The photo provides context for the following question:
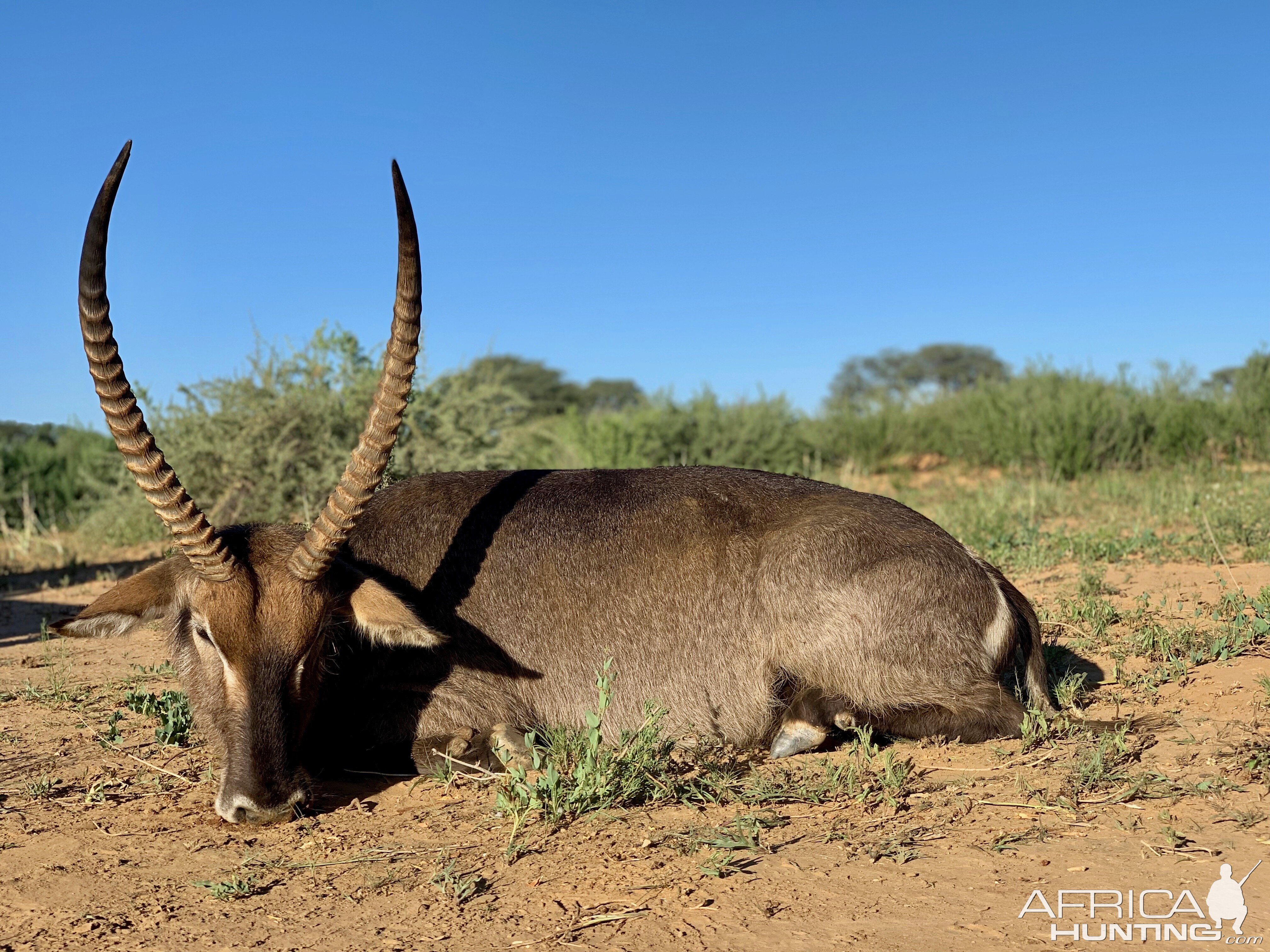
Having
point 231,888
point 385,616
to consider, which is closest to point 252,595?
point 385,616

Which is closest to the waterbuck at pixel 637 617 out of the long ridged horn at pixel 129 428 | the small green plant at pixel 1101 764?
the long ridged horn at pixel 129 428

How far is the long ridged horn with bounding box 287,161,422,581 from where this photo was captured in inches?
140

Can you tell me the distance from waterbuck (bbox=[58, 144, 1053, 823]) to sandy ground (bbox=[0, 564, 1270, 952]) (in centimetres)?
30

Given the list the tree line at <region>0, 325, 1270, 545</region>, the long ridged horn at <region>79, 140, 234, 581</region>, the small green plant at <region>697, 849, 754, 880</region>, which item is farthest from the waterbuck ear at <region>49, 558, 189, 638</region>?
the tree line at <region>0, 325, 1270, 545</region>

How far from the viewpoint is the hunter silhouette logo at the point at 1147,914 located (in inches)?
105

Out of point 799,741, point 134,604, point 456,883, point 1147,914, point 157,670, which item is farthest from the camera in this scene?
point 157,670

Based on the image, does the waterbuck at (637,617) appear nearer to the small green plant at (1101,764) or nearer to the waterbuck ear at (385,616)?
the waterbuck ear at (385,616)

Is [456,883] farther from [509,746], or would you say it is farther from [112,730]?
[112,730]

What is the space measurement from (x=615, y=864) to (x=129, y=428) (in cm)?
216

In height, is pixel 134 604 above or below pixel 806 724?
above

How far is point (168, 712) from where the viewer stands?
A: 456 cm

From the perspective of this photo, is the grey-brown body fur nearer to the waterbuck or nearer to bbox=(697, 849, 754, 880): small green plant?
the waterbuck

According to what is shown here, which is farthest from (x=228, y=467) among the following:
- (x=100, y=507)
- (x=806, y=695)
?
(x=806, y=695)

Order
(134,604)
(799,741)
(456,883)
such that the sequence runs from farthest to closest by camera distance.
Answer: (799,741) < (134,604) < (456,883)
